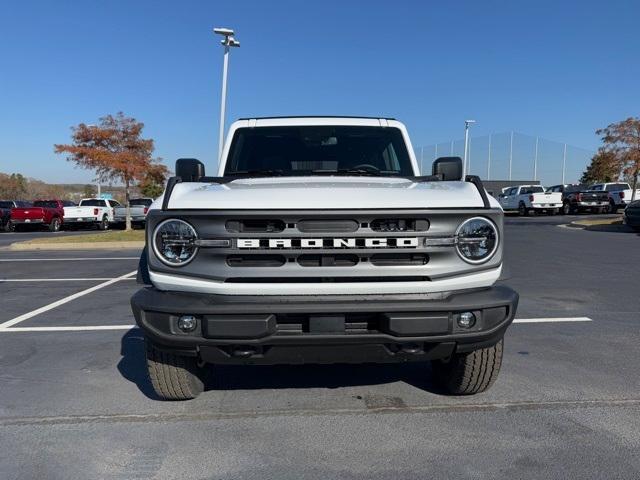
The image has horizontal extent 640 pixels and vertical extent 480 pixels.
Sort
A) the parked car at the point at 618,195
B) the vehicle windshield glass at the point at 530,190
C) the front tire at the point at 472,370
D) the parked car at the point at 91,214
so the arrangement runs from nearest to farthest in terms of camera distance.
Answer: the front tire at the point at 472,370, the parked car at the point at 91,214, the parked car at the point at 618,195, the vehicle windshield glass at the point at 530,190

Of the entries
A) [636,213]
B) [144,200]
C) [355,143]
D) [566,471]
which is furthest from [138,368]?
[144,200]

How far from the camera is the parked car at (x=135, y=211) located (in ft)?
90.0

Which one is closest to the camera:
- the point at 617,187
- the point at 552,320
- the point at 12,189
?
the point at 552,320

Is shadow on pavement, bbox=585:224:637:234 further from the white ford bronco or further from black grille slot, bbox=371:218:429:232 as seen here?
black grille slot, bbox=371:218:429:232

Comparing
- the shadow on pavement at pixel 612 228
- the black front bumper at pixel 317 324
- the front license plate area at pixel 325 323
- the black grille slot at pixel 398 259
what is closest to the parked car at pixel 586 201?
→ the shadow on pavement at pixel 612 228

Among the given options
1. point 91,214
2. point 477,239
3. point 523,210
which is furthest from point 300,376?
point 523,210

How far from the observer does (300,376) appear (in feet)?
14.2

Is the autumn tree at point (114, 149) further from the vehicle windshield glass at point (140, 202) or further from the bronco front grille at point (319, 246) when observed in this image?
the bronco front grille at point (319, 246)

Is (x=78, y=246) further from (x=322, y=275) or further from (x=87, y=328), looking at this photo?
(x=322, y=275)

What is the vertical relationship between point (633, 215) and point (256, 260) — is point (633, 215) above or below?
above

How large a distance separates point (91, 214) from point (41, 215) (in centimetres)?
241

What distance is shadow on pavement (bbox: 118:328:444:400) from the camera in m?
4.11

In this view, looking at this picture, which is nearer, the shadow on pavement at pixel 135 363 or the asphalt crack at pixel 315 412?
the asphalt crack at pixel 315 412

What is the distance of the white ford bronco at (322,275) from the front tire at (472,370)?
46 centimetres
